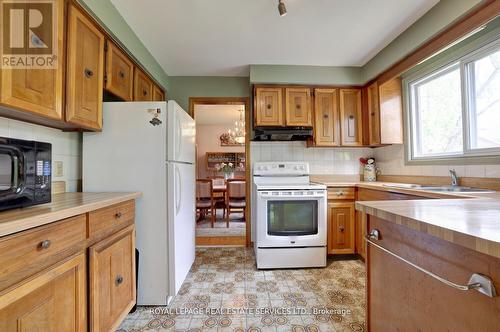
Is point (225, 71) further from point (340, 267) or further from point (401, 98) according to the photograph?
point (340, 267)

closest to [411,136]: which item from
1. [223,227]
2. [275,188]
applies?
[275,188]

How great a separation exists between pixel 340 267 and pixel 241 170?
4.17 m

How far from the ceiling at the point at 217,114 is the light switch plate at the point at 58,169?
3.12 meters

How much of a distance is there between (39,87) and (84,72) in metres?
0.38

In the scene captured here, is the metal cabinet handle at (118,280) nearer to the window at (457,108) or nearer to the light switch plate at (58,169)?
the light switch plate at (58,169)

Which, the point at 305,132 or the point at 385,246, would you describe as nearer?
the point at 385,246

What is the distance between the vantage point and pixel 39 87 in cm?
112

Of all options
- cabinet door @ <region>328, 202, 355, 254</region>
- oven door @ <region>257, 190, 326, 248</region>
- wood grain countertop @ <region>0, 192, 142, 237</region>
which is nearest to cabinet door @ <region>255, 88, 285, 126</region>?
oven door @ <region>257, 190, 326, 248</region>

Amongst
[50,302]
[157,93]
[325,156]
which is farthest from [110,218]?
[325,156]

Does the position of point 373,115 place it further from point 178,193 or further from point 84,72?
point 84,72

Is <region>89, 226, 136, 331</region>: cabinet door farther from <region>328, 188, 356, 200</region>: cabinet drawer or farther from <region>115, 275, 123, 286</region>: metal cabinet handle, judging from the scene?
<region>328, 188, 356, 200</region>: cabinet drawer

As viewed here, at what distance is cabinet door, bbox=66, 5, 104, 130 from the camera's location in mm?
1323

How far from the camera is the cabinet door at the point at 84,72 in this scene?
4.34 ft

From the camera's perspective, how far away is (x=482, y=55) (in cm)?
177
